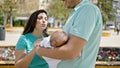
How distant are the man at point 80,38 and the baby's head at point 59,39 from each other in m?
0.03

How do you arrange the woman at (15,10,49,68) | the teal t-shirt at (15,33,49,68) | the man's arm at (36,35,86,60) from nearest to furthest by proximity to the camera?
the man's arm at (36,35,86,60), the woman at (15,10,49,68), the teal t-shirt at (15,33,49,68)

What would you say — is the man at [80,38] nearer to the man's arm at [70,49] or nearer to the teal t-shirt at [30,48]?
the man's arm at [70,49]

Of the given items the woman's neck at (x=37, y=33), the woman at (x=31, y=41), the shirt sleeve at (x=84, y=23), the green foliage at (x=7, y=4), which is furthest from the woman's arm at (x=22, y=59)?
the green foliage at (x=7, y=4)

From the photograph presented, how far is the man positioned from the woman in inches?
34.8

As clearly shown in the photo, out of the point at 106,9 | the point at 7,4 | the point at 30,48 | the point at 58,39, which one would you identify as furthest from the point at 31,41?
the point at 106,9

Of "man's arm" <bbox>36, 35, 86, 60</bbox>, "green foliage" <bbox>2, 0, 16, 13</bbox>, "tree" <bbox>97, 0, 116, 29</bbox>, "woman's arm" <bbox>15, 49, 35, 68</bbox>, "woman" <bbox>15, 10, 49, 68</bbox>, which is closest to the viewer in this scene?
"man's arm" <bbox>36, 35, 86, 60</bbox>

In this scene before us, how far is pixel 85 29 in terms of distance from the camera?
175cm

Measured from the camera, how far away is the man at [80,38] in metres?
1.74

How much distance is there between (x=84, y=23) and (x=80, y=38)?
8cm

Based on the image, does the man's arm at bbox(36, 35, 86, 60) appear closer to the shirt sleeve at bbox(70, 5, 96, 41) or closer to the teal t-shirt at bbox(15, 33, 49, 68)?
the shirt sleeve at bbox(70, 5, 96, 41)

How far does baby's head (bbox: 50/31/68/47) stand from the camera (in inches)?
70.1

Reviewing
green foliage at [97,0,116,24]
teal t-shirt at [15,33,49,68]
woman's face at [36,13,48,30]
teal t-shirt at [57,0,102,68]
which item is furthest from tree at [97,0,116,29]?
teal t-shirt at [57,0,102,68]

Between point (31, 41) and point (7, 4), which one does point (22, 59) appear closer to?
point (31, 41)

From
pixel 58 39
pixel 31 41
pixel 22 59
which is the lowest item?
pixel 22 59
